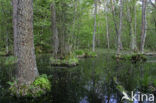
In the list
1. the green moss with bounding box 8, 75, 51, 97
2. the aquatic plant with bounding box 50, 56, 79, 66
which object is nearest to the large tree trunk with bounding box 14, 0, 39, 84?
the green moss with bounding box 8, 75, 51, 97

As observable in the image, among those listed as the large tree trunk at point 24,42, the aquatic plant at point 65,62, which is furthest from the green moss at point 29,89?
the aquatic plant at point 65,62

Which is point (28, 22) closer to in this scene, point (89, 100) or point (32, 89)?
point (32, 89)

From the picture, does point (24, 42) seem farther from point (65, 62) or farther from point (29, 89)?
point (65, 62)

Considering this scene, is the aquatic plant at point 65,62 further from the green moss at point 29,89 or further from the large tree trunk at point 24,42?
the large tree trunk at point 24,42

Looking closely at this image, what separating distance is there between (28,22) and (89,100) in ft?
12.6

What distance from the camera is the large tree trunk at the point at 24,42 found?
4.89m

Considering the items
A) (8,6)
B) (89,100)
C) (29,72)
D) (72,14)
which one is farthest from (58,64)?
(8,6)

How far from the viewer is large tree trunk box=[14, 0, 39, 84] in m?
4.89

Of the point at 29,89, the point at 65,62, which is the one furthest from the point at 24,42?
the point at 65,62

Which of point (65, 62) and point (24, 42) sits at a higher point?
point (24, 42)

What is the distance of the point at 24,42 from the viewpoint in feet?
16.2

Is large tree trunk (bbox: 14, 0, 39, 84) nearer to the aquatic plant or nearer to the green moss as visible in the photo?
the green moss

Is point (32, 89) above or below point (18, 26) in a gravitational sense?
below

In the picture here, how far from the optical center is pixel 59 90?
18.3 feet
